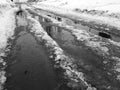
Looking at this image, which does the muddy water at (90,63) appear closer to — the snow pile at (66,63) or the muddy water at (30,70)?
the snow pile at (66,63)

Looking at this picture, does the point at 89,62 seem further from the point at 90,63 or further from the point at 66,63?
the point at 66,63

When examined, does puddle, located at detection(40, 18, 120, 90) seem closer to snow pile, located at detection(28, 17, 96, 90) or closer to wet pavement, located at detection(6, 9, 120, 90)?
wet pavement, located at detection(6, 9, 120, 90)

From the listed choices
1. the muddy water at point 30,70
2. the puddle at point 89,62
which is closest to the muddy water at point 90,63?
the puddle at point 89,62

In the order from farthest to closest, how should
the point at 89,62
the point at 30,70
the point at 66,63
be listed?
1. the point at 89,62
2. the point at 66,63
3. the point at 30,70

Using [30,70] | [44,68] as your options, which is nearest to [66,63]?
[44,68]

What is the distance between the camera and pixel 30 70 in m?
4.75

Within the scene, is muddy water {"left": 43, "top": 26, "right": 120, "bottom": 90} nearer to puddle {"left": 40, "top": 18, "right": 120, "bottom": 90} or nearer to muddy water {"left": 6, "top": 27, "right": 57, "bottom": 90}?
puddle {"left": 40, "top": 18, "right": 120, "bottom": 90}

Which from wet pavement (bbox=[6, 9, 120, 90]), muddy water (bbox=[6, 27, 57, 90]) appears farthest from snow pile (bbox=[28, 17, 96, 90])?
muddy water (bbox=[6, 27, 57, 90])

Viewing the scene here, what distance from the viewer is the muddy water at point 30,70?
12.9ft

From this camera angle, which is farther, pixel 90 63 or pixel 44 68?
pixel 90 63

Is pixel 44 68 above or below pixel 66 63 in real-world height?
below

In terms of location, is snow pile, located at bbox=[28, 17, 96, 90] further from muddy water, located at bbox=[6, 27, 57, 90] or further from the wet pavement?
muddy water, located at bbox=[6, 27, 57, 90]

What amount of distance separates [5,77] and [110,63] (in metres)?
3.79

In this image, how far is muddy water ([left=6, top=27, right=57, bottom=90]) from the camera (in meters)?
3.93
